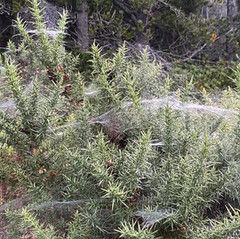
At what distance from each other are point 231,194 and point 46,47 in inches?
41.1

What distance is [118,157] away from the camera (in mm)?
1042

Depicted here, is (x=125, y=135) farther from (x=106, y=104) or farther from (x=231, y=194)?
(x=231, y=194)

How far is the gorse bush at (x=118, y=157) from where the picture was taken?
3.01 ft

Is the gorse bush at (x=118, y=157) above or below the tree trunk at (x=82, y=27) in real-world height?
above

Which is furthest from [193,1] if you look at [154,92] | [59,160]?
[59,160]

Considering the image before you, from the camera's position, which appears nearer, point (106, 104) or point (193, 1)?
point (106, 104)

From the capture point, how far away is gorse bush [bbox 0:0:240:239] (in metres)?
0.92

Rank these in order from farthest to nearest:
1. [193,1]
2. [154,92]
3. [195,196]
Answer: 1. [193,1]
2. [154,92]
3. [195,196]

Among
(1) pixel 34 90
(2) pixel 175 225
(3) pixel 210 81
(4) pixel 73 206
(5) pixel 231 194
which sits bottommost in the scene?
(3) pixel 210 81

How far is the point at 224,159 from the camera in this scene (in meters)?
1.09

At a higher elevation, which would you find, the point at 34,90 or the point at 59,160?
the point at 34,90

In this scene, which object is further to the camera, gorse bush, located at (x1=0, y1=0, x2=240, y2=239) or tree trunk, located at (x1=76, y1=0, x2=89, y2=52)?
tree trunk, located at (x1=76, y1=0, x2=89, y2=52)

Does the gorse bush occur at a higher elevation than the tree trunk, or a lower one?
higher

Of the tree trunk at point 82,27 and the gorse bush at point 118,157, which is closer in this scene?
the gorse bush at point 118,157
